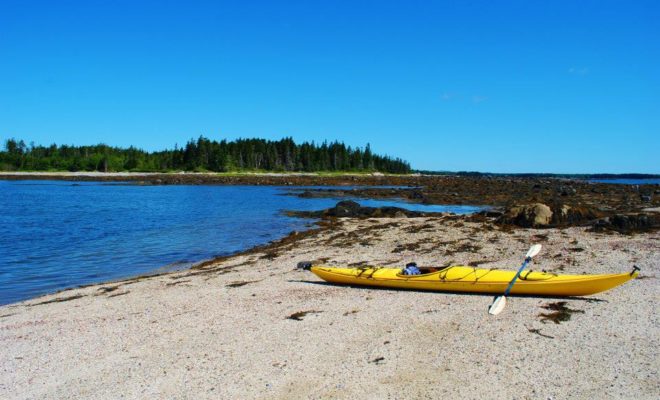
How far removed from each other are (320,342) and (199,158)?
142m

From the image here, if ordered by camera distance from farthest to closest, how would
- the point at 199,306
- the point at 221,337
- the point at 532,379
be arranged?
the point at 199,306, the point at 221,337, the point at 532,379

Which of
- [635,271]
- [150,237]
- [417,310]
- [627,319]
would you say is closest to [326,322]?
[417,310]

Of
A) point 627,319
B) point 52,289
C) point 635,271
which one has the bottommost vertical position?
point 52,289

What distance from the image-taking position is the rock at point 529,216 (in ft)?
85.0

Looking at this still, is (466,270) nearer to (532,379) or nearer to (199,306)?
(532,379)

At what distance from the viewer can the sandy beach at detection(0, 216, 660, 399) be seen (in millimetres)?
8141

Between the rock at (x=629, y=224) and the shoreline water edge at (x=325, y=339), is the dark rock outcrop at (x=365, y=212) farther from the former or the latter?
the shoreline water edge at (x=325, y=339)

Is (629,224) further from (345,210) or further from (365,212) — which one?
(345,210)

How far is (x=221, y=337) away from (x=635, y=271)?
10.7m

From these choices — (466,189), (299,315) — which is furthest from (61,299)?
(466,189)

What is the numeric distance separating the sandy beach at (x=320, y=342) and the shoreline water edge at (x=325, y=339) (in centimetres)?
4

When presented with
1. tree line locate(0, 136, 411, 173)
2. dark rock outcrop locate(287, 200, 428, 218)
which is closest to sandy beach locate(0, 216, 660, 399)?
dark rock outcrop locate(287, 200, 428, 218)

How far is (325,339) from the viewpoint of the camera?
10375 mm

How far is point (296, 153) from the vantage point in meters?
160
